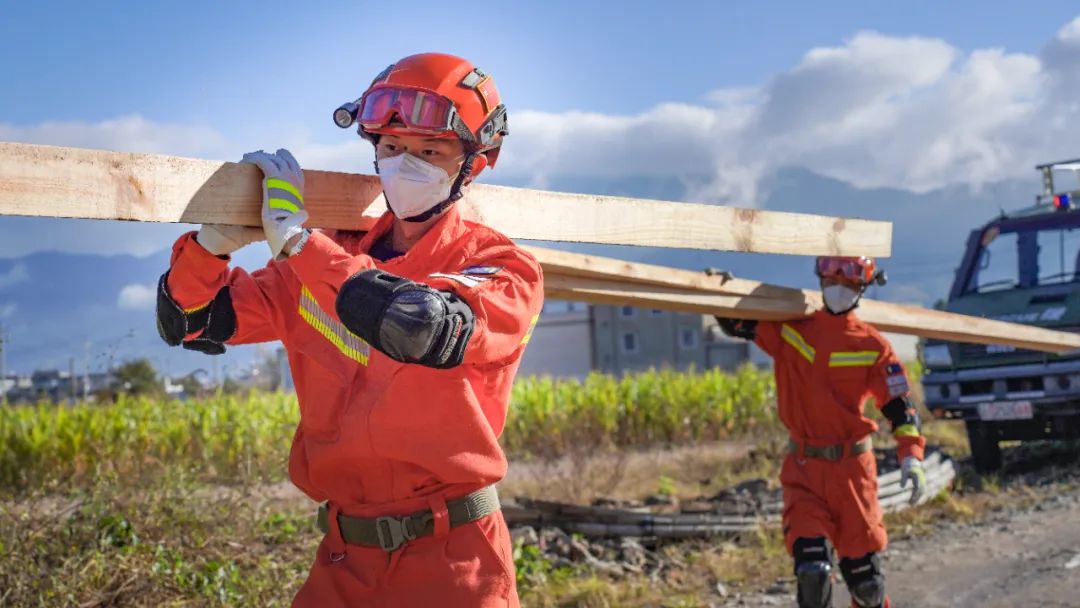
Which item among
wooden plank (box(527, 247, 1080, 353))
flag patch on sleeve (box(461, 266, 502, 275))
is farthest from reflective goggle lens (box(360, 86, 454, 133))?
wooden plank (box(527, 247, 1080, 353))

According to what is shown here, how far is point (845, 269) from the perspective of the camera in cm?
656

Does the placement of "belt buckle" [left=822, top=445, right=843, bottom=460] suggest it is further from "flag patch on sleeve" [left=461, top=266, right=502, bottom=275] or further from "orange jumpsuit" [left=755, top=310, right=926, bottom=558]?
"flag patch on sleeve" [left=461, top=266, right=502, bottom=275]

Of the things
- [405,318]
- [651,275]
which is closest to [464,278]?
[405,318]

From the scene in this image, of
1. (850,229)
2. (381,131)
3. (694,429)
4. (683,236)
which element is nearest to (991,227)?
(694,429)

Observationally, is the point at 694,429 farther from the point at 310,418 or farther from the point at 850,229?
the point at 310,418

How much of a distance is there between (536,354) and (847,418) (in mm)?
62978

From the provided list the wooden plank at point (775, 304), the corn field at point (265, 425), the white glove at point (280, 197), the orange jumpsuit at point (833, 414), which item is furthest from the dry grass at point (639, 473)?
the white glove at point (280, 197)

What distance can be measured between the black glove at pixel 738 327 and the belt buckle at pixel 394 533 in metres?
3.74

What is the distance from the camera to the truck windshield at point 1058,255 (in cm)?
1189

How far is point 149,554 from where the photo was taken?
219 inches

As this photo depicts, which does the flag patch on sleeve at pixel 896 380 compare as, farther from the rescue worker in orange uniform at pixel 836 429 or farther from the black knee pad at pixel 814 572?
the black knee pad at pixel 814 572

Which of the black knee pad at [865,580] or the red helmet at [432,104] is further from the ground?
the red helmet at [432,104]

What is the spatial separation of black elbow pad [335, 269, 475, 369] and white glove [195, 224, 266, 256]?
42 centimetres

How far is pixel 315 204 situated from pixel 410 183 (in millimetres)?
272
